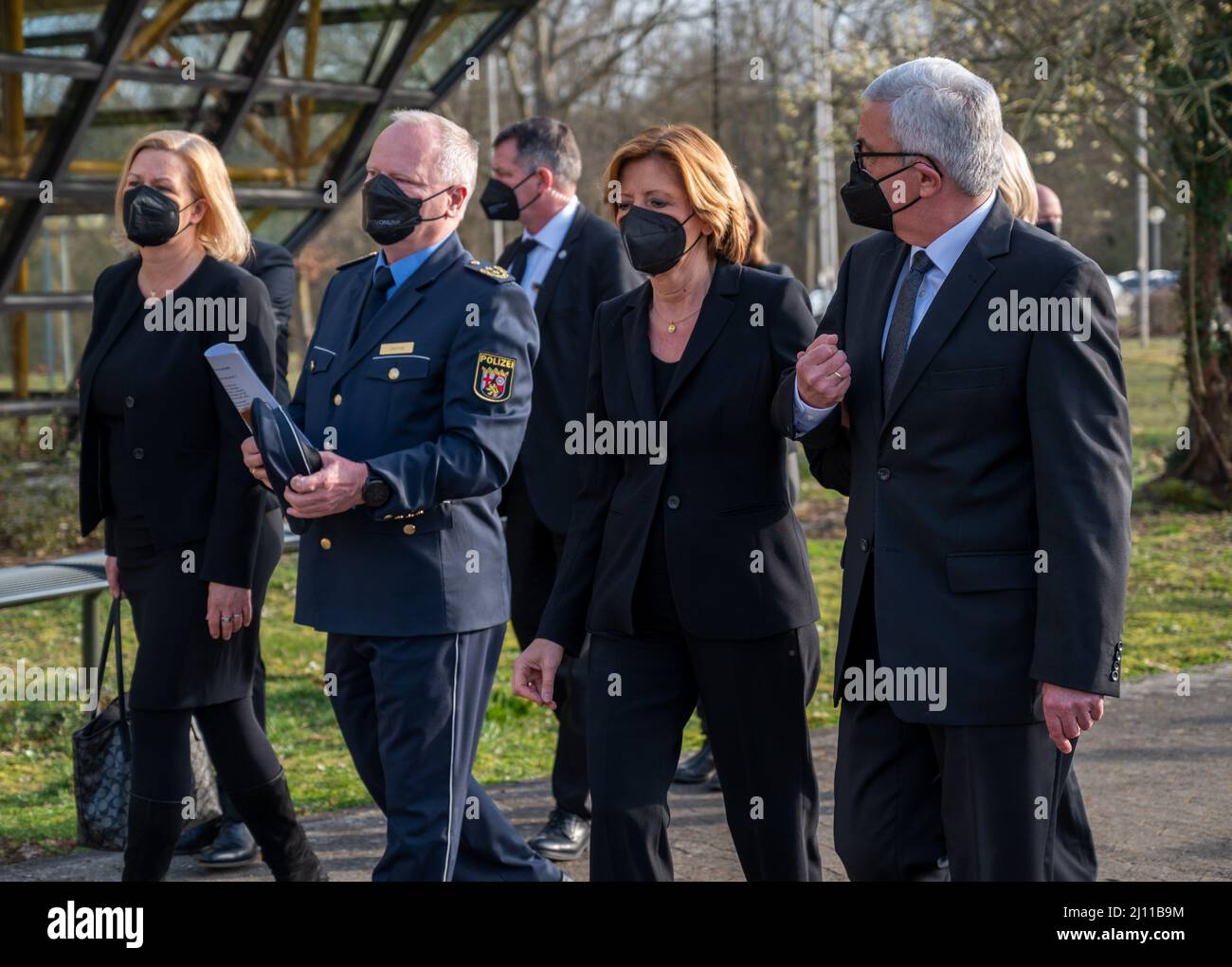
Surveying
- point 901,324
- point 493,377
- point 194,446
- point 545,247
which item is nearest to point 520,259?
point 545,247

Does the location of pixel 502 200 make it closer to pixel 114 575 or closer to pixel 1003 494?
pixel 114 575

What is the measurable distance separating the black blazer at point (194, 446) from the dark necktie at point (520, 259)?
133 cm

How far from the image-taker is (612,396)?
13.3 ft

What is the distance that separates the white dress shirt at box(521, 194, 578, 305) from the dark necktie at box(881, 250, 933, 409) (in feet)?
7.72

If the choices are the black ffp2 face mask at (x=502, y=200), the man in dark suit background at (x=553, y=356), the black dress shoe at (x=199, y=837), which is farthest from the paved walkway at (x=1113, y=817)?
the black ffp2 face mask at (x=502, y=200)

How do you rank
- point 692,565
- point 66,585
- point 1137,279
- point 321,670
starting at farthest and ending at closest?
point 1137,279 < point 321,670 < point 66,585 < point 692,565

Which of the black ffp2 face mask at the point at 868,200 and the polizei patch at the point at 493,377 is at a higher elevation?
the black ffp2 face mask at the point at 868,200

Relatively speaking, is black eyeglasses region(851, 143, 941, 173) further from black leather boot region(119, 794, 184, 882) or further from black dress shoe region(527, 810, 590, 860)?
black dress shoe region(527, 810, 590, 860)

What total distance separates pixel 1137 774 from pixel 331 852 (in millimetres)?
2964

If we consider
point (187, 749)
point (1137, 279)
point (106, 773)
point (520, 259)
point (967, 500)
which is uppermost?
point (1137, 279)

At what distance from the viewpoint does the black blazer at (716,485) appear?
3836 mm

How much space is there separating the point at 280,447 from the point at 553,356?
1.92 meters

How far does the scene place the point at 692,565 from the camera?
3.83 meters

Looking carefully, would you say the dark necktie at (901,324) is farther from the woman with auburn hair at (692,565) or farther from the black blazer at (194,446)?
the black blazer at (194,446)
